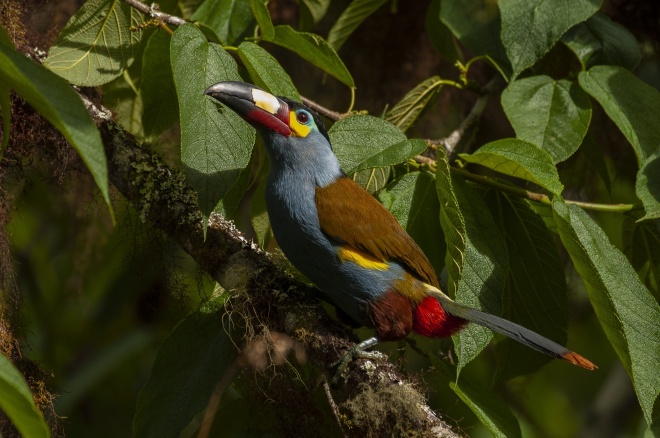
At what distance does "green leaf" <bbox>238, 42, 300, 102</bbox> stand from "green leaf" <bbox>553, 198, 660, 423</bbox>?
76 cm

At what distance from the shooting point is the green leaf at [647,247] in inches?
107

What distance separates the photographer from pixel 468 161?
2510 mm

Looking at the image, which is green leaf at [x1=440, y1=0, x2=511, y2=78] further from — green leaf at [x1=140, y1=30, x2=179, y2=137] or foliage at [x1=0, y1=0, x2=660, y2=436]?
green leaf at [x1=140, y1=30, x2=179, y2=137]

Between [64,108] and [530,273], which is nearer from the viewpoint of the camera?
[64,108]

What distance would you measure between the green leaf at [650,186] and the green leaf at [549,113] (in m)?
0.19

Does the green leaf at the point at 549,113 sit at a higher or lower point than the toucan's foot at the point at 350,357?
higher

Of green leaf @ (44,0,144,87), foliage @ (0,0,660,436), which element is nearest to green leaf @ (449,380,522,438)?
foliage @ (0,0,660,436)

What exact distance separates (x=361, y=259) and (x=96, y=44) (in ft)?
3.08

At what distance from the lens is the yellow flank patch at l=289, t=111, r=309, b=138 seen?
8.33 feet

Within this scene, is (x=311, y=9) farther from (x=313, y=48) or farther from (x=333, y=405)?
(x=333, y=405)

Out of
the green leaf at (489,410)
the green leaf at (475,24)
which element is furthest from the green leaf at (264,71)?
the green leaf at (489,410)

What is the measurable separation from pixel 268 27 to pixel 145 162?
478 millimetres

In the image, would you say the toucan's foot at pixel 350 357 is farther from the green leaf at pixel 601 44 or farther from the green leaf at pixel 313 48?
the green leaf at pixel 601 44

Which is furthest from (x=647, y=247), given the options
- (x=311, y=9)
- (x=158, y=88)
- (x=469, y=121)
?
(x=158, y=88)
